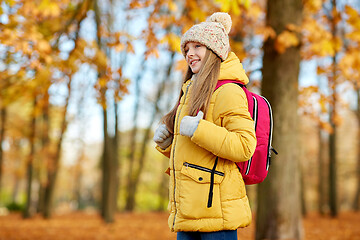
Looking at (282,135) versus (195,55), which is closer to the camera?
(195,55)

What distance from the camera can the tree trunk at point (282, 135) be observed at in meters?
5.95

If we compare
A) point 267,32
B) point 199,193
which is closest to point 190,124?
point 199,193

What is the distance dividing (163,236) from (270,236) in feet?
12.6

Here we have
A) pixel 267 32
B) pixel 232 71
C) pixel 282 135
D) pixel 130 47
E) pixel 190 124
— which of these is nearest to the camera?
pixel 190 124

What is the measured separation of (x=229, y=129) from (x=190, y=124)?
0.23 m

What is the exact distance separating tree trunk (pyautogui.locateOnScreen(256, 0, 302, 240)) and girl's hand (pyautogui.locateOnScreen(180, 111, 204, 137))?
4.21 m

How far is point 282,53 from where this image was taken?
6.00 metres

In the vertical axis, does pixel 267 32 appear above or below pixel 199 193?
above

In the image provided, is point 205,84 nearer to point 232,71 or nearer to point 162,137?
point 232,71

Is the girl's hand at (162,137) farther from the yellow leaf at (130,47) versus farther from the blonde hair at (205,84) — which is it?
the yellow leaf at (130,47)

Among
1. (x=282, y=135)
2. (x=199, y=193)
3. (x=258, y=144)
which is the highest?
(x=282, y=135)

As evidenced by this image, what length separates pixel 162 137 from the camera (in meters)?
2.37

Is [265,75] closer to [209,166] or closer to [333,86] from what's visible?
[333,86]

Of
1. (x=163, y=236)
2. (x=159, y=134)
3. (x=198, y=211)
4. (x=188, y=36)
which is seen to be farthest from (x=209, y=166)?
(x=163, y=236)
